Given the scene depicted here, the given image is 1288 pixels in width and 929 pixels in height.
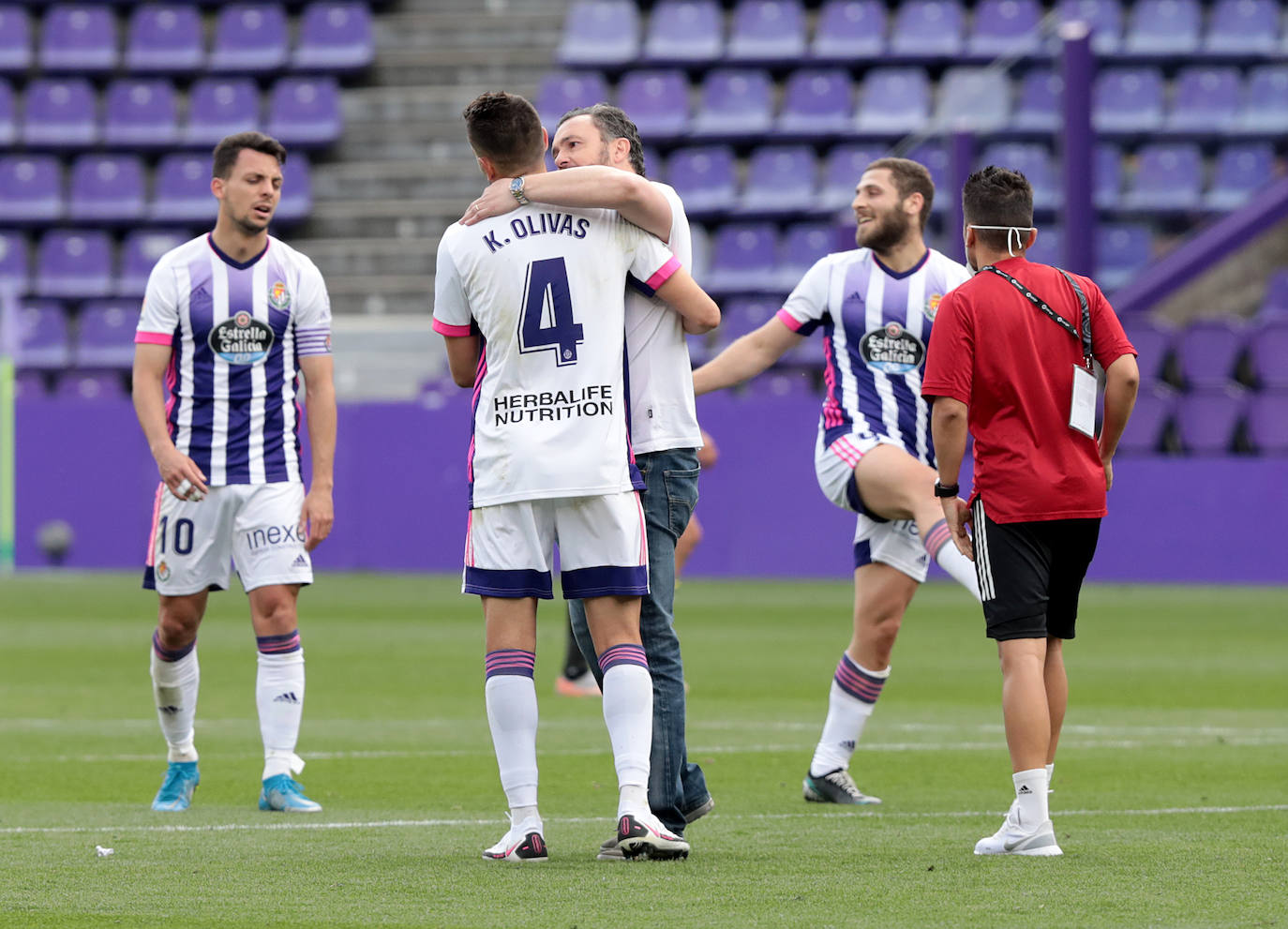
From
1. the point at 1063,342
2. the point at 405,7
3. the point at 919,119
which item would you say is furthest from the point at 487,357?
the point at 405,7

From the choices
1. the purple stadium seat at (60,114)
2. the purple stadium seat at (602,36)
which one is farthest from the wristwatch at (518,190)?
the purple stadium seat at (60,114)

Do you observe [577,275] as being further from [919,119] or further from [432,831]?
[919,119]

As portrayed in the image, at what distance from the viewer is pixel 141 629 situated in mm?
14320

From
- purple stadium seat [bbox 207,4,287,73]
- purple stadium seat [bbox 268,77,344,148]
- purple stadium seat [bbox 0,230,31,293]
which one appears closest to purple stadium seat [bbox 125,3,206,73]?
purple stadium seat [bbox 207,4,287,73]

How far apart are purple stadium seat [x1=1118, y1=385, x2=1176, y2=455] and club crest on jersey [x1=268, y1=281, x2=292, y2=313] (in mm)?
12506

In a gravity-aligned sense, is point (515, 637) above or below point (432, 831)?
above

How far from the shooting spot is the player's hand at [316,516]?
21.8 feet

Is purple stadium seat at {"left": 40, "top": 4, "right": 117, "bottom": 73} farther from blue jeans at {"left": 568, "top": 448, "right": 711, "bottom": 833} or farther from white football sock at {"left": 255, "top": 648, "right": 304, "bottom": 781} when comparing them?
blue jeans at {"left": 568, "top": 448, "right": 711, "bottom": 833}

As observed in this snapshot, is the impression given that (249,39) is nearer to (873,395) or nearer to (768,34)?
(768,34)

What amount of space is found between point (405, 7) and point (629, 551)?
23.7m

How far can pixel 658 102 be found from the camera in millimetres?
24656

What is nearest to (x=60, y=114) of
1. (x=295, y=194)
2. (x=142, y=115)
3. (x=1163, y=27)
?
(x=142, y=115)

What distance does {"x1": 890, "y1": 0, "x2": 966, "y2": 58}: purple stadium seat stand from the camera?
24172mm

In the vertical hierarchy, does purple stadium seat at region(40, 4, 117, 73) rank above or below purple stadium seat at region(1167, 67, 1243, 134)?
above
